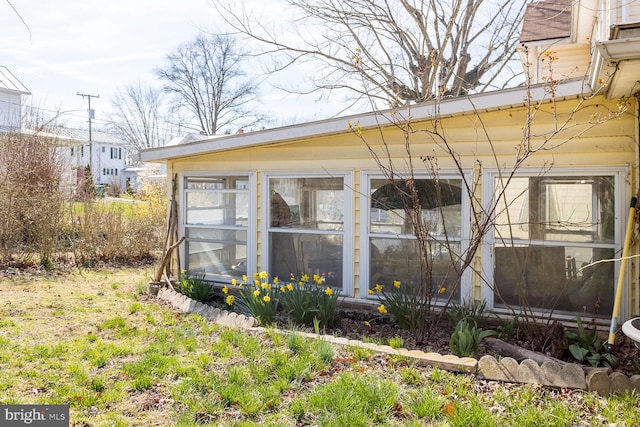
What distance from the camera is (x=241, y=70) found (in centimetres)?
2764

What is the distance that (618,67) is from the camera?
3.67 m

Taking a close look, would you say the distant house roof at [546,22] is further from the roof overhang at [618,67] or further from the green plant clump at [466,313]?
the green plant clump at [466,313]

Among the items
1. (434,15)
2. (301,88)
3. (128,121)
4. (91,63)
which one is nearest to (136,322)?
(301,88)

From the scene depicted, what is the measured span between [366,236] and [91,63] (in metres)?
17.7

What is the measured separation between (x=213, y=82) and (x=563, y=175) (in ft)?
84.0

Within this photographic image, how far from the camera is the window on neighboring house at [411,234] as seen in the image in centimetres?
537

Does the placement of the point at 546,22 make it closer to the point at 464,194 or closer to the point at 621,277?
the point at 464,194

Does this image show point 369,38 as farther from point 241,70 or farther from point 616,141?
point 241,70

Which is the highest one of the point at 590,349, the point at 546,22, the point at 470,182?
the point at 546,22

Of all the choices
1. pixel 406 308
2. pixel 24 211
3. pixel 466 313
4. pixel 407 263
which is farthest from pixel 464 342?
pixel 24 211

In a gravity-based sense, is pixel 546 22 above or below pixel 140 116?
below

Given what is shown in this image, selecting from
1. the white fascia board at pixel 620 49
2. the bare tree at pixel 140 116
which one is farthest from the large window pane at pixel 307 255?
the bare tree at pixel 140 116

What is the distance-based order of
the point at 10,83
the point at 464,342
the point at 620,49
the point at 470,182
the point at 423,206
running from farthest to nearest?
the point at 10,83 < the point at 423,206 < the point at 470,182 < the point at 464,342 < the point at 620,49

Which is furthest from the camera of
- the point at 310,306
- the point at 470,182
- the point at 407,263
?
the point at 407,263
